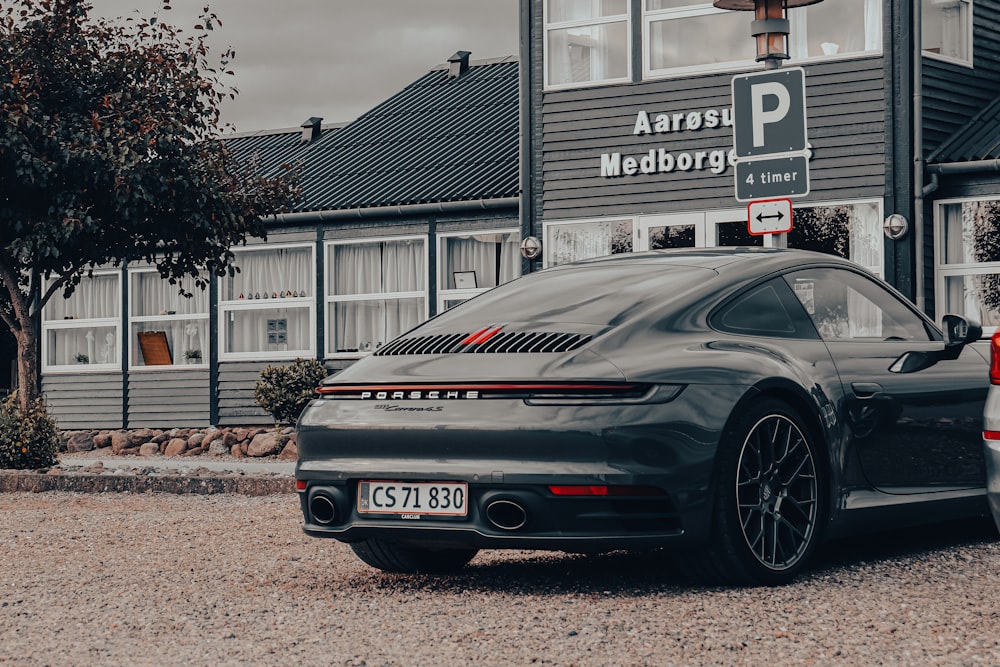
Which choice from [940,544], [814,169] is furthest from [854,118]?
[940,544]

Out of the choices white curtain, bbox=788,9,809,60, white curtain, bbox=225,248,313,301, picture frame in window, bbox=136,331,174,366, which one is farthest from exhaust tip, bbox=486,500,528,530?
picture frame in window, bbox=136,331,174,366

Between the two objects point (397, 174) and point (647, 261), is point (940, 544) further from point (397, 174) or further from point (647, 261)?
point (397, 174)

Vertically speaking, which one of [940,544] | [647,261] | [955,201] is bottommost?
[940,544]

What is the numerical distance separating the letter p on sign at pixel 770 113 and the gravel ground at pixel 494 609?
2632mm

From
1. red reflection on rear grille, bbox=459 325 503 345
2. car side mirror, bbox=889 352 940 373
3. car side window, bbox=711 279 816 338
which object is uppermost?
car side window, bbox=711 279 816 338

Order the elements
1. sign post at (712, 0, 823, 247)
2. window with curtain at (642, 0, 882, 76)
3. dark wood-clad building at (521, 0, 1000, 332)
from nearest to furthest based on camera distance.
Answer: sign post at (712, 0, 823, 247)
dark wood-clad building at (521, 0, 1000, 332)
window with curtain at (642, 0, 882, 76)

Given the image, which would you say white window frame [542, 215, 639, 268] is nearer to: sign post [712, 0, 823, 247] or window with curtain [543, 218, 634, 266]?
window with curtain [543, 218, 634, 266]

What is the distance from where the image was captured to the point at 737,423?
19.0 feet

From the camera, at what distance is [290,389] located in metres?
18.3

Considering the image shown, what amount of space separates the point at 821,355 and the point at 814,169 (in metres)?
9.92

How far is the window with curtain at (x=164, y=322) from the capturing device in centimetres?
2188

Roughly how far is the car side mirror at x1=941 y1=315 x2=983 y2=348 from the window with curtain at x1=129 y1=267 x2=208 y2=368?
1577cm

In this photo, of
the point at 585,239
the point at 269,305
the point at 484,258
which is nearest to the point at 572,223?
the point at 585,239

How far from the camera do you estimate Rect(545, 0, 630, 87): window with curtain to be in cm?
1714
